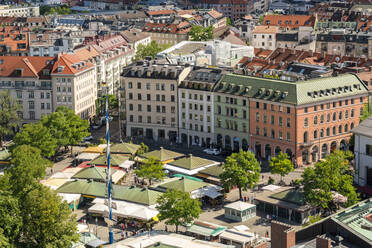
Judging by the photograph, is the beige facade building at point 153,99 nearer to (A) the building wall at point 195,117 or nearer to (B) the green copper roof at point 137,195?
(A) the building wall at point 195,117

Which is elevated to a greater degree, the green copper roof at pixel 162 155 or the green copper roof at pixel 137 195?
the green copper roof at pixel 162 155

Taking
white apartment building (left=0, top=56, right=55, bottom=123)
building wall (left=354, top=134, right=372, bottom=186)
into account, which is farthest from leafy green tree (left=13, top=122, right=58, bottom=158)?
building wall (left=354, top=134, right=372, bottom=186)

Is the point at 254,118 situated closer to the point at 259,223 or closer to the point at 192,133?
the point at 192,133

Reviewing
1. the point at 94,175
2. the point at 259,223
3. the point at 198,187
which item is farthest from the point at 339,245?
the point at 94,175

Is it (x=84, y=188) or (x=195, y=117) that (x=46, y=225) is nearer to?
(x=84, y=188)

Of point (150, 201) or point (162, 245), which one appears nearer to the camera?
point (162, 245)

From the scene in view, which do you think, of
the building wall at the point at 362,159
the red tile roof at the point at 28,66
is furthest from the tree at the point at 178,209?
the red tile roof at the point at 28,66
